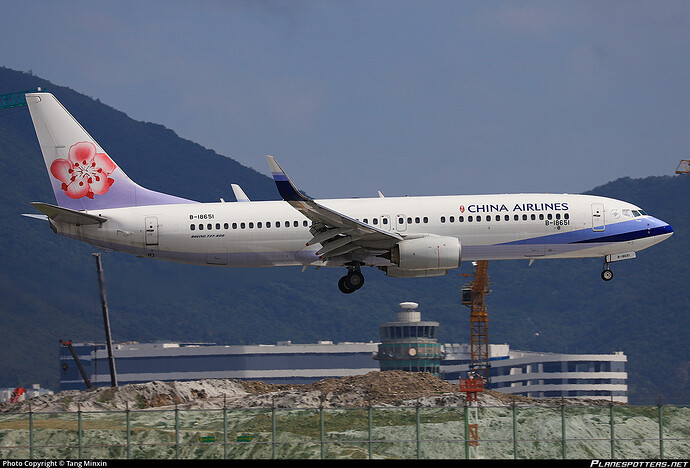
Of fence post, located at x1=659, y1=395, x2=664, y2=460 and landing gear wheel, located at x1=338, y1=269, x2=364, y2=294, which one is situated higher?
landing gear wheel, located at x1=338, y1=269, x2=364, y2=294

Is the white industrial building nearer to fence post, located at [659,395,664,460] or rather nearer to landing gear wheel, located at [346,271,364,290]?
landing gear wheel, located at [346,271,364,290]

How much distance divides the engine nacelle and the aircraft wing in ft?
2.54

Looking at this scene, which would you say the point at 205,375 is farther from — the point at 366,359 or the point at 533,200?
the point at 533,200

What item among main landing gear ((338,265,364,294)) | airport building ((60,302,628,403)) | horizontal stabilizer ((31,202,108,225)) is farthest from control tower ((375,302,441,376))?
horizontal stabilizer ((31,202,108,225))

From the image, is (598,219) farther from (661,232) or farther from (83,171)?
(83,171)

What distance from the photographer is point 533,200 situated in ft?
180

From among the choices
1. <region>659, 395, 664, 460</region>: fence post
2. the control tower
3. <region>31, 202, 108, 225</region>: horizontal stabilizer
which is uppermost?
<region>31, 202, 108, 225</region>: horizontal stabilizer

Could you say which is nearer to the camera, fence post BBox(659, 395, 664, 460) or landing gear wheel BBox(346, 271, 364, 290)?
fence post BBox(659, 395, 664, 460)

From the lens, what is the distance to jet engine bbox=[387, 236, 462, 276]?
52281 mm

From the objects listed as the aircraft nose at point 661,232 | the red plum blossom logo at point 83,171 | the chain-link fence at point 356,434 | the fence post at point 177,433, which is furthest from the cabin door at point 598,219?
the red plum blossom logo at point 83,171

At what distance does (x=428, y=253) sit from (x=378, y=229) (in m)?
2.80

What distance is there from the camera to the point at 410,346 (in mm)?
157750

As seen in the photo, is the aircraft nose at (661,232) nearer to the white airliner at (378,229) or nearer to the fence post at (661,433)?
the white airliner at (378,229)

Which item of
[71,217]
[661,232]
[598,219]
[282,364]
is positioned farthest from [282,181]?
[282,364]
